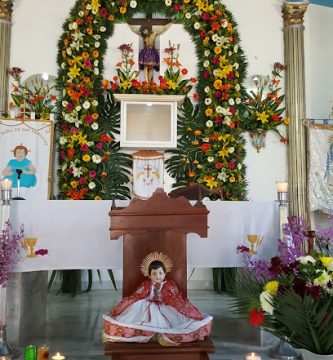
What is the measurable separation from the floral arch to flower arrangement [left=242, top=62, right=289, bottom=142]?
146 millimetres

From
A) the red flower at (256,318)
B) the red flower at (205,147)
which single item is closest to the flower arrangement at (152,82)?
the red flower at (205,147)

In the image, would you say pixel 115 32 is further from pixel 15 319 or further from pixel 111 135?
pixel 15 319

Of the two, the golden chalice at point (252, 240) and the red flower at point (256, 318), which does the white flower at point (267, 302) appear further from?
the golden chalice at point (252, 240)

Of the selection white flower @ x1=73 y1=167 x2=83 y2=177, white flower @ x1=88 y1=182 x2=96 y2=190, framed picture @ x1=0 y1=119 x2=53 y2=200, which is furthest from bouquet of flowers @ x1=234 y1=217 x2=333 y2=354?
framed picture @ x1=0 y1=119 x2=53 y2=200

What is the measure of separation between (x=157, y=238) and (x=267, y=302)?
128cm

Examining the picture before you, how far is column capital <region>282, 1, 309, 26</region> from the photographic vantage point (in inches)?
222

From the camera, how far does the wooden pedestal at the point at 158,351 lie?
2412 millimetres

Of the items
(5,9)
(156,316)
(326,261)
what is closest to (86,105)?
(5,9)

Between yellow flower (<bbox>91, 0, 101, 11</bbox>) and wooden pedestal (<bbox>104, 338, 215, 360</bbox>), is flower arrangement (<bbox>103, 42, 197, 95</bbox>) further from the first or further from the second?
wooden pedestal (<bbox>104, 338, 215, 360</bbox>)

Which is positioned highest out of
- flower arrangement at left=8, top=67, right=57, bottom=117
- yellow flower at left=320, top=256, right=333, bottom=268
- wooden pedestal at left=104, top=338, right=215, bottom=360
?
flower arrangement at left=8, top=67, right=57, bottom=117

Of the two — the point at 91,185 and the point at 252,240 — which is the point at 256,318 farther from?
the point at 91,185

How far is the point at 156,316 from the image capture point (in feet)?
8.27

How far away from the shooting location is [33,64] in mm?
5500

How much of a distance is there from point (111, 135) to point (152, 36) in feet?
4.60
